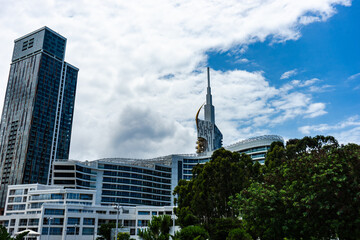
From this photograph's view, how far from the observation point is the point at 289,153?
46625 mm

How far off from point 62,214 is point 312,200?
70.4 meters

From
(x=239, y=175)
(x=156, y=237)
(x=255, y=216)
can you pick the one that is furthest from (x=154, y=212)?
(x=255, y=216)

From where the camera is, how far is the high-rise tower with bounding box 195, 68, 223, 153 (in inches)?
5236

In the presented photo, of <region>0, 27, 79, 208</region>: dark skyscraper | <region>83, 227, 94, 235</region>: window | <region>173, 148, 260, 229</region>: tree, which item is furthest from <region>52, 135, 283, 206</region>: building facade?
<region>173, 148, 260, 229</region>: tree

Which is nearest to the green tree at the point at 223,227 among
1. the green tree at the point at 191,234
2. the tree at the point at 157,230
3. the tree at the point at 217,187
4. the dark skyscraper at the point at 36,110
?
the tree at the point at 217,187

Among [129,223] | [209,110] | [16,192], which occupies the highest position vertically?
[209,110]

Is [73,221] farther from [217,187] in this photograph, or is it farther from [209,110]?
[209,110]

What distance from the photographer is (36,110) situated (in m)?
145

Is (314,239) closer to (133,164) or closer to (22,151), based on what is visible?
(133,164)

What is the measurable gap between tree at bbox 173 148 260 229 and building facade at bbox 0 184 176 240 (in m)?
19.5

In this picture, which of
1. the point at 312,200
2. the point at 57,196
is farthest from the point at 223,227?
the point at 57,196

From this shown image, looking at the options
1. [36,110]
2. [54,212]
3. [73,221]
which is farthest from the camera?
[36,110]

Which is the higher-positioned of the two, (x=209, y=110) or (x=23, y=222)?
(x=209, y=110)

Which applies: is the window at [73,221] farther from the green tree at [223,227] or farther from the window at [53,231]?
the green tree at [223,227]
